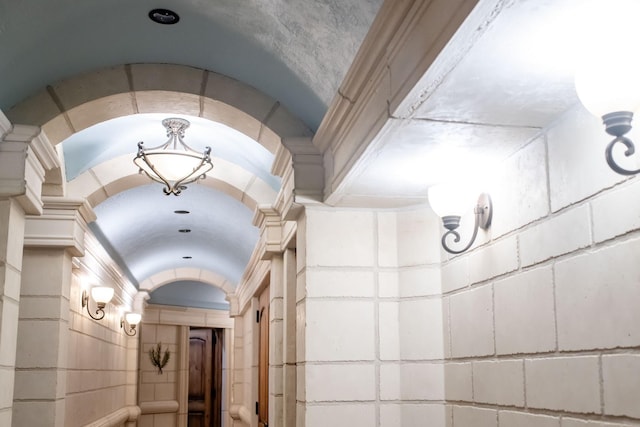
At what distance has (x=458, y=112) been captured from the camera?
250 cm

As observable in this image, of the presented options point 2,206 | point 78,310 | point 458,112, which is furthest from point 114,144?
point 458,112

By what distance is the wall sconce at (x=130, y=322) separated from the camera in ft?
36.2

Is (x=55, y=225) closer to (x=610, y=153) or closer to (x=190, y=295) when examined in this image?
(x=610, y=153)

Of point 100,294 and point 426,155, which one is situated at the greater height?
point 426,155

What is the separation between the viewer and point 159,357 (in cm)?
1425

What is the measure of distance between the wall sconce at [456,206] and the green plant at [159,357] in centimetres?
1181

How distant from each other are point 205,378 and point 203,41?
14903 millimetres

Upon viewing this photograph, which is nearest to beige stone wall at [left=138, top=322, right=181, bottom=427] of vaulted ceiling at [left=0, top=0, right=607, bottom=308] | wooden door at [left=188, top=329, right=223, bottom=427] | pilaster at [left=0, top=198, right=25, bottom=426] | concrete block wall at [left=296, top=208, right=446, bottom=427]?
wooden door at [left=188, top=329, right=223, bottom=427]

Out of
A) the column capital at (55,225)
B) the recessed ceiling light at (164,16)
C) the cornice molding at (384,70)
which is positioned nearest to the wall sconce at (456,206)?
the cornice molding at (384,70)

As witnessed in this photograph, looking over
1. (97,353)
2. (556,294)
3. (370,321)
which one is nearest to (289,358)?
(370,321)

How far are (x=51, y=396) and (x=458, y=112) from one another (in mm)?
3806

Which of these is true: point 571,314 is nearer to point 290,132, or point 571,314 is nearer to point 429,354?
point 429,354

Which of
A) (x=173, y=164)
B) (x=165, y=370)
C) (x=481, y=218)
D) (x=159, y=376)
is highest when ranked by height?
(x=173, y=164)

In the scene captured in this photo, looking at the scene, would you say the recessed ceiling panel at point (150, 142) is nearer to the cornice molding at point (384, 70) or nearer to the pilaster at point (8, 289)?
the pilaster at point (8, 289)
